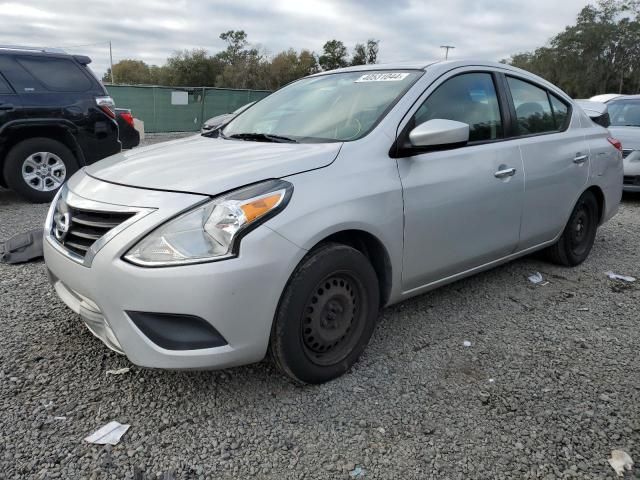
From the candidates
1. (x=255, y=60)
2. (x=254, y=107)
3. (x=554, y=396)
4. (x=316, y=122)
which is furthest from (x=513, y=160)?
(x=255, y=60)

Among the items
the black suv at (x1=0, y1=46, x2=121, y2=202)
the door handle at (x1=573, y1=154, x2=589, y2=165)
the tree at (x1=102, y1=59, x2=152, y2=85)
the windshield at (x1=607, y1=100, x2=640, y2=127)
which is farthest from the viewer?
the tree at (x1=102, y1=59, x2=152, y2=85)

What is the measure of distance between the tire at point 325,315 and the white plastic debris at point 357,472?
1.83 ft

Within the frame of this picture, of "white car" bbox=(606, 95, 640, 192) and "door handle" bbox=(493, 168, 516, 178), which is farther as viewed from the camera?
"white car" bbox=(606, 95, 640, 192)

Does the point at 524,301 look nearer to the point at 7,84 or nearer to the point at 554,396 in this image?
the point at 554,396

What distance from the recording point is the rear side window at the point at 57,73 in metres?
6.64

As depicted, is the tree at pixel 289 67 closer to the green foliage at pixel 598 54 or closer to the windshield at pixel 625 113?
the green foliage at pixel 598 54

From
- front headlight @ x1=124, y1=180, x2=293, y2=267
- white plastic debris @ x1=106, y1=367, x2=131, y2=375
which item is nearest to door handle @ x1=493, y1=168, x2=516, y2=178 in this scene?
front headlight @ x1=124, y1=180, x2=293, y2=267

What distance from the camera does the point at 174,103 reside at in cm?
1792

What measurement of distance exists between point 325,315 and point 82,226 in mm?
1228

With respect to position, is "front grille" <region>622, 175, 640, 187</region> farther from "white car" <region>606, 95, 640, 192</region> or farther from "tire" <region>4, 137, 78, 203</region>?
"tire" <region>4, 137, 78, 203</region>

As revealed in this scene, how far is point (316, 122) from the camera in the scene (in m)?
3.24

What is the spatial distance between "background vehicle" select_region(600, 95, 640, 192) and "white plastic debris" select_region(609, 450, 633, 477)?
6611 millimetres

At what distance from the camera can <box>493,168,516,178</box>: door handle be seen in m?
3.49

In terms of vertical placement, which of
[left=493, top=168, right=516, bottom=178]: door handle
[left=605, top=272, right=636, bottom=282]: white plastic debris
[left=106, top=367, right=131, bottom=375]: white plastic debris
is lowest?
[left=106, top=367, right=131, bottom=375]: white plastic debris
